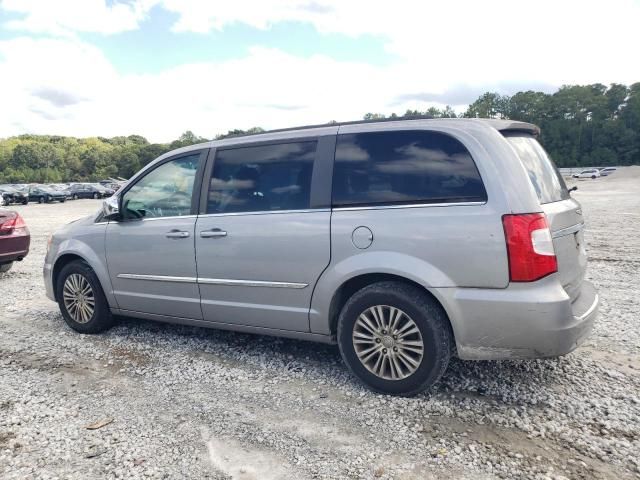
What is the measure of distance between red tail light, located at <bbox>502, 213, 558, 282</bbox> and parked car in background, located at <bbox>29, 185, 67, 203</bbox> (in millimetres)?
46965

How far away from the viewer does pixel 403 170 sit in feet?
11.4

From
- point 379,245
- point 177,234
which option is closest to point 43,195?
point 177,234

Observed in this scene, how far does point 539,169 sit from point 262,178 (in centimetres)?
211

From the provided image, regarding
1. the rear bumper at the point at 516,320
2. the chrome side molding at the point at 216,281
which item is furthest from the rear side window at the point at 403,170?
the chrome side molding at the point at 216,281

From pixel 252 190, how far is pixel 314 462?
7.22 ft

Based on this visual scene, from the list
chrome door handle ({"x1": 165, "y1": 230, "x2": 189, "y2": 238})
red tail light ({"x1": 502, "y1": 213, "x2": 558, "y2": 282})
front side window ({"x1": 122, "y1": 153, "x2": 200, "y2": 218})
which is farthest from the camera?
front side window ({"x1": 122, "y1": 153, "x2": 200, "y2": 218})

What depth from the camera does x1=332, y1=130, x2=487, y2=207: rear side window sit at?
3.28 m

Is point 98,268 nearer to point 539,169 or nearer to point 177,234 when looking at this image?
point 177,234

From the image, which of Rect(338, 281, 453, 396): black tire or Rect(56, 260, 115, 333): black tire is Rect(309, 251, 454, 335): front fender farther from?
Rect(56, 260, 115, 333): black tire

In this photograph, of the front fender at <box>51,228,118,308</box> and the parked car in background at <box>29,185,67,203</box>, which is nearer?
the front fender at <box>51,228,118,308</box>

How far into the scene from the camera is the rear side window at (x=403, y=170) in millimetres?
3283

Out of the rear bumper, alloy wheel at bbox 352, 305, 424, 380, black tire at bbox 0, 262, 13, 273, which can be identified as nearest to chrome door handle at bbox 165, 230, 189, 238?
alloy wheel at bbox 352, 305, 424, 380

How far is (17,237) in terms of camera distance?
8234 millimetres

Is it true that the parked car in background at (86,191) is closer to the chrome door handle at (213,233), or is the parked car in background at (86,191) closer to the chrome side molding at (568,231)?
the chrome door handle at (213,233)
